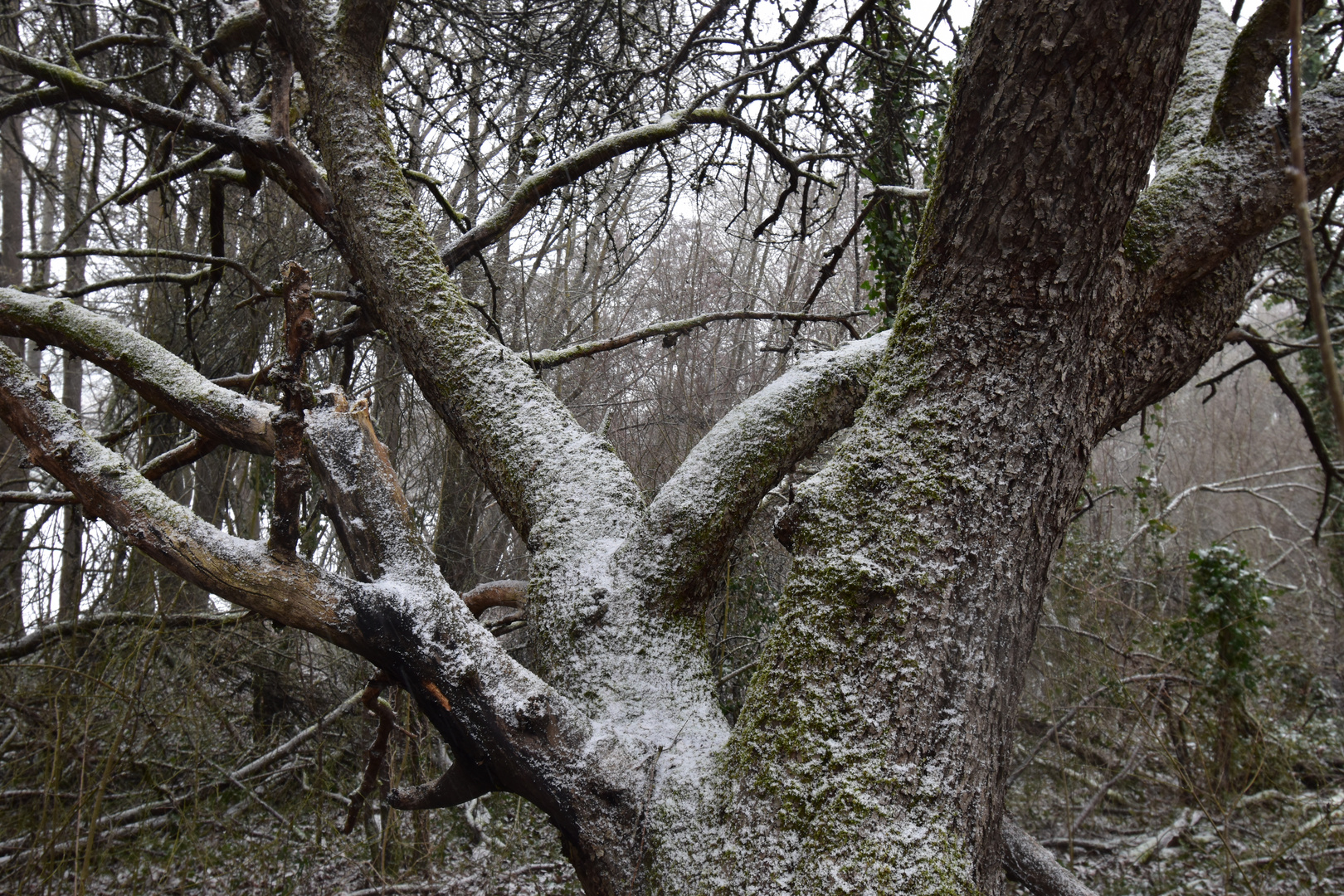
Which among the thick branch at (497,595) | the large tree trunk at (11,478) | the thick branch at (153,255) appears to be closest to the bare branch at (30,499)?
the large tree trunk at (11,478)

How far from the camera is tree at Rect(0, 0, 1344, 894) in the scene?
4.44 feet

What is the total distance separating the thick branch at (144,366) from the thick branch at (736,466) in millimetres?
1207

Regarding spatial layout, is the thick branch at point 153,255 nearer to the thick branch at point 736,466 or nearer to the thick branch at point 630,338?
the thick branch at point 630,338

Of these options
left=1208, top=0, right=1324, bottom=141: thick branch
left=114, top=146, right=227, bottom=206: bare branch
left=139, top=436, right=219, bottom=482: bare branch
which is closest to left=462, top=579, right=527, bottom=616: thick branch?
left=139, top=436, right=219, bottom=482: bare branch

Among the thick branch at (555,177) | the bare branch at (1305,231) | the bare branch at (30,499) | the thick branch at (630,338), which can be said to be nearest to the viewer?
the bare branch at (1305,231)

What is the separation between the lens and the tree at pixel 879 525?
1354 millimetres

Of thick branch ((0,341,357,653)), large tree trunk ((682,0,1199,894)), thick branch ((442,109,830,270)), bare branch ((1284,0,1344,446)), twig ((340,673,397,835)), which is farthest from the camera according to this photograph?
thick branch ((442,109,830,270))

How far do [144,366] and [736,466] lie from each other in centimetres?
185

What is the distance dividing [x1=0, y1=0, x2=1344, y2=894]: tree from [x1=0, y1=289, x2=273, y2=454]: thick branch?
78 mm

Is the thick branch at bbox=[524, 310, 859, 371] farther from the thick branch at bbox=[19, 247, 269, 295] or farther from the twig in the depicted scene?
the twig

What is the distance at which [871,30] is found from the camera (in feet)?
11.9

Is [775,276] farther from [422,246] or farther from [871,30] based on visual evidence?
[422,246]

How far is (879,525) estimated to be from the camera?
1.50 metres

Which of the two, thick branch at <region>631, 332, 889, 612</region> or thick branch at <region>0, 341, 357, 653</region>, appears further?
thick branch at <region>631, 332, 889, 612</region>
